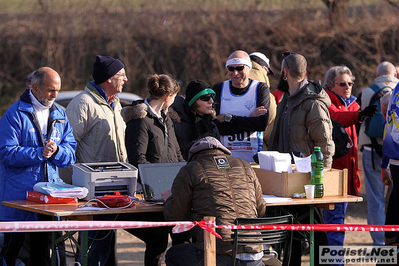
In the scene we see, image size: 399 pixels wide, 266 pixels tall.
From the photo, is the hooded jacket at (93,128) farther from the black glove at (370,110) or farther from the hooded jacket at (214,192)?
the black glove at (370,110)

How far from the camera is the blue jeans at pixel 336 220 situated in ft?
21.4

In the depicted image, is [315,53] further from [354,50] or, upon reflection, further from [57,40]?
[57,40]

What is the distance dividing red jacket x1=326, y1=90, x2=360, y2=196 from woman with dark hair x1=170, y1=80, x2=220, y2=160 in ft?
4.65

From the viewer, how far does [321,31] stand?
581 inches

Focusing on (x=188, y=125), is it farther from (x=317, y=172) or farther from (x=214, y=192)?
(x=214, y=192)

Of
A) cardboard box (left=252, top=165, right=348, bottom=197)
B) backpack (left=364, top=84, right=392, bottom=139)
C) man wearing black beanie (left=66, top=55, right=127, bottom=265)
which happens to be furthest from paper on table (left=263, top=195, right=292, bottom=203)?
backpack (left=364, top=84, right=392, bottom=139)

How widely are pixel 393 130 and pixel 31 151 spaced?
10.6 ft

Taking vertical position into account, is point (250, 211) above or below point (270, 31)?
below

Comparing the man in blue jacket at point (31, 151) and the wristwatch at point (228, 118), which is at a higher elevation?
the wristwatch at point (228, 118)

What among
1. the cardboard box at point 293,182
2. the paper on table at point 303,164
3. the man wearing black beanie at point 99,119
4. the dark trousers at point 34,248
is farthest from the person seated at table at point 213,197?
the man wearing black beanie at point 99,119

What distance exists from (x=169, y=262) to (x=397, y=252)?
8.12 feet

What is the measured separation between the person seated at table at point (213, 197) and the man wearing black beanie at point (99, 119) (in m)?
1.35

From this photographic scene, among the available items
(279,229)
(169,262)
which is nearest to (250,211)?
(279,229)

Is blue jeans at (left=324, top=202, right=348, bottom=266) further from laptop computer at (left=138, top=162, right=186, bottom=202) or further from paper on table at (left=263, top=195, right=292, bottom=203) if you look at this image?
laptop computer at (left=138, top=162, right=186, bottom=202)
